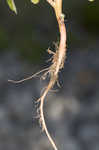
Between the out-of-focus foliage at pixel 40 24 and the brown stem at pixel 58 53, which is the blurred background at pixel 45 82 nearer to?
the out-of-focus foliage at pixel 40 24

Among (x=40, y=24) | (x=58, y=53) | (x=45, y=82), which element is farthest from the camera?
(x=40, y=24)

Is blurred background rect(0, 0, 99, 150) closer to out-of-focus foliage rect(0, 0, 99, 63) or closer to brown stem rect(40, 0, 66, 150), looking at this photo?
out-of-focus foliage rect(0, 0, 99, 63)

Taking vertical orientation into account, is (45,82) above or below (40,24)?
below

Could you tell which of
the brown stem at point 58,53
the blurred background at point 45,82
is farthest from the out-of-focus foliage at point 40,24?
the brown stem at point 58,53

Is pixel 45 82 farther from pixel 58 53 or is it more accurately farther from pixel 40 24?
pixel 58 53

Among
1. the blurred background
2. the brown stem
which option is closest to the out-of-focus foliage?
the blurred background

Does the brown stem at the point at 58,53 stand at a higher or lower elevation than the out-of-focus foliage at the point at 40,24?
lower

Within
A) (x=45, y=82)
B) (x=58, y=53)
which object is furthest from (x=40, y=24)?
(x=58, y=53)

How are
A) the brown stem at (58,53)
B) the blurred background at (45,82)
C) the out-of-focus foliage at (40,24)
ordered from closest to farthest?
the brown stem at (58,53) → the blurred background at (45,82) → the out-of-focus foliage at (40,24)
